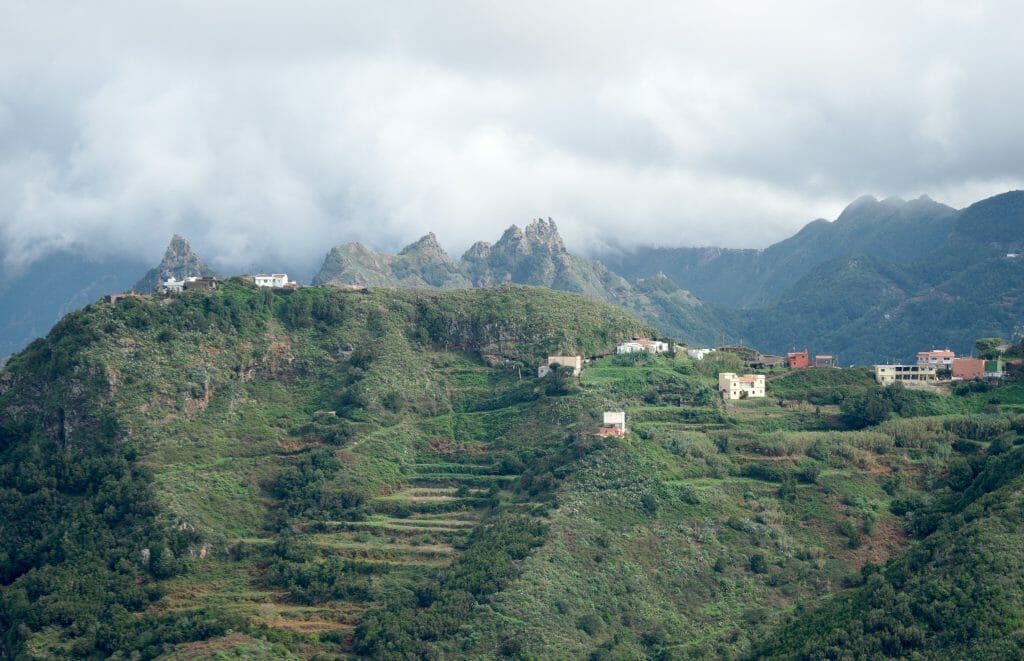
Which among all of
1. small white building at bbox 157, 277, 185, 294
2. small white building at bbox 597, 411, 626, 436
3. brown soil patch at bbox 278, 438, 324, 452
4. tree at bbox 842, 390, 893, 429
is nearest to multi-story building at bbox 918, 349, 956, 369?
tree at bbox 842, 390, 893, 429

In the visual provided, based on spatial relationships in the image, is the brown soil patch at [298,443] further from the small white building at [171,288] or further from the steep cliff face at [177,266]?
the steep cliff face at [177,266]

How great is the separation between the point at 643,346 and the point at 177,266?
71.9 metres

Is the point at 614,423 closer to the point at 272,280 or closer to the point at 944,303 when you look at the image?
the point at 272,280

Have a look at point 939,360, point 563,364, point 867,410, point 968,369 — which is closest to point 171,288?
point 563,364

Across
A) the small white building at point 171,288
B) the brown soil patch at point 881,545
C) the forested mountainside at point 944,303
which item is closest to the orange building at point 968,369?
the brown soil patch at point 881,545

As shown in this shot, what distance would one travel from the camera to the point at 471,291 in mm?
119750

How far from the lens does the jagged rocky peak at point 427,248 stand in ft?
627

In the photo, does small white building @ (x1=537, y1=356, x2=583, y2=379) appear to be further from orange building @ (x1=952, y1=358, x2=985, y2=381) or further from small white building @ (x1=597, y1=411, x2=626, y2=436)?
orange building @ (x1=952, y1=358, x2=985, y2=381)

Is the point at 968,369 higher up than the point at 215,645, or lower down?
higher up

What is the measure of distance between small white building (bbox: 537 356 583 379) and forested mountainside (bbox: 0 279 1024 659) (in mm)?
1251

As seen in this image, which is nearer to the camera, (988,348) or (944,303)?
(988,348)

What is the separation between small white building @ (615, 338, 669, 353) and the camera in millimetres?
108562

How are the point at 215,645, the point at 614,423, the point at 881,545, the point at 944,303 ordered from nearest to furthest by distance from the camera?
1. the point at 215,645
2. the point at 881,545
3. the point at 614,423
4. the point at 944,303

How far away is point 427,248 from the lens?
631 feet
